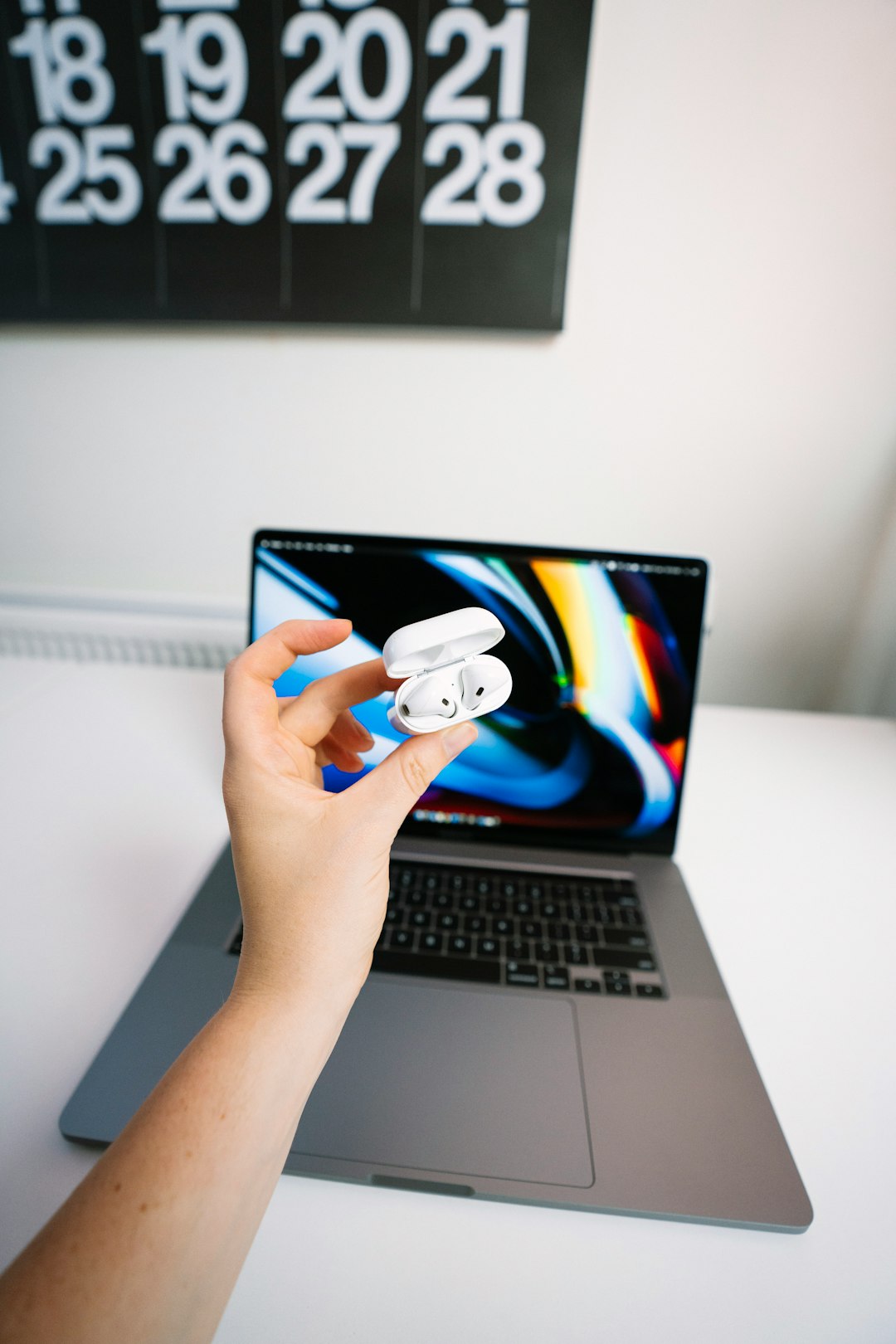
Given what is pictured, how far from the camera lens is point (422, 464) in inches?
44.2

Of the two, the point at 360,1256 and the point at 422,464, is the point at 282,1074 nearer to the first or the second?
the point at 360,1256

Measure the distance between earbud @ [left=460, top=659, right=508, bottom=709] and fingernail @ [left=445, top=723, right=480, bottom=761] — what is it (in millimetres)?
15

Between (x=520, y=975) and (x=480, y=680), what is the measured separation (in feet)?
0.90

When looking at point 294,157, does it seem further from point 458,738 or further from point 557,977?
point 557,977

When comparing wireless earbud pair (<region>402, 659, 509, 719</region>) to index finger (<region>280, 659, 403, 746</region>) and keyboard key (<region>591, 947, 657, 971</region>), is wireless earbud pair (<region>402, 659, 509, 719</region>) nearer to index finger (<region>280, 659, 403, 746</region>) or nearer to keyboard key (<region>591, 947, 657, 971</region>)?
index finger (<region>280, 659, 403, 746</region>)

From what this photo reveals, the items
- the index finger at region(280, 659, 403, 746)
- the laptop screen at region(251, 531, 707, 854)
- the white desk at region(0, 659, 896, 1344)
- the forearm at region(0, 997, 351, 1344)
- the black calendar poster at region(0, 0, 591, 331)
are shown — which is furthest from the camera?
the black calendar poster at region(0, 0, 591, 331)

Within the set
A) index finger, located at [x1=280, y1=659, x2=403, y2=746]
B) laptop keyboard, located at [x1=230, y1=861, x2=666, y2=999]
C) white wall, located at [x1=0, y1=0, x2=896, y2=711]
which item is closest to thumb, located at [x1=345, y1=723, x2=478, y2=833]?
index finger, located at [x1=280, y1=659, x2=403, y2=746]

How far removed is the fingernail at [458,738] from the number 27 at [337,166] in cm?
85

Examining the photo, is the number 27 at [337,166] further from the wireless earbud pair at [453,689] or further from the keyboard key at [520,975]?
the keyboard key at [520,975]

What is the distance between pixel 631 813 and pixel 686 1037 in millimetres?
235

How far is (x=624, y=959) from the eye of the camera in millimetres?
579

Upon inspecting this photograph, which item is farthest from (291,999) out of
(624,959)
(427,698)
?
(624,959)

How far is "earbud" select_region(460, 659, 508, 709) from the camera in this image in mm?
431

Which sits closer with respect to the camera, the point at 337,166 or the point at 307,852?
the point at 307,852
